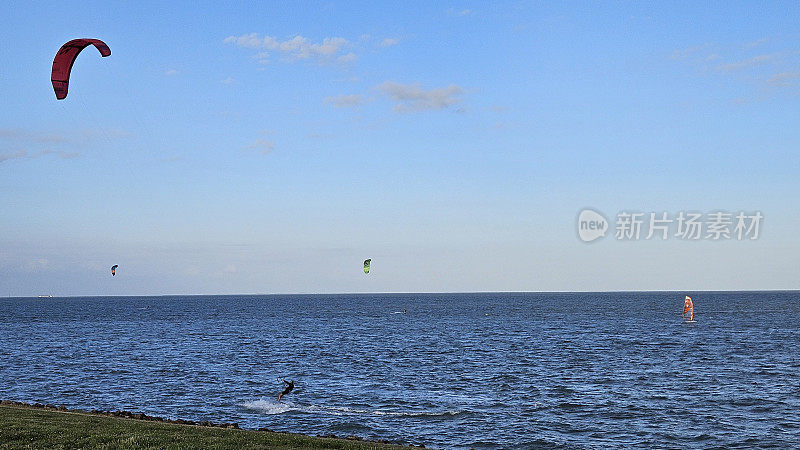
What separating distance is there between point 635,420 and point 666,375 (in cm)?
1822

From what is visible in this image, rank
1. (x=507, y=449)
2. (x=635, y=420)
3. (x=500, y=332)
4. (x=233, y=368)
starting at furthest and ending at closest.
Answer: (x=500, y=332) < (x=233, y=368) < (x=635, y=420) < (x=507, y=449)

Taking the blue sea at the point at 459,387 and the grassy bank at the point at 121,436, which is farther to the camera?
the blue sea at the point at 459,387

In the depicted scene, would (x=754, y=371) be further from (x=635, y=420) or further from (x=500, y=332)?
(x=500, y=332)

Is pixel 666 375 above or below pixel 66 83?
below

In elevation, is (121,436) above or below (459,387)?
above

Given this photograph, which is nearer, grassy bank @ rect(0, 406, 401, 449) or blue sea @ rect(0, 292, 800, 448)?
grassy bank @ rect(0, 406, 401, 449)

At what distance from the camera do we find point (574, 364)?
5925cm

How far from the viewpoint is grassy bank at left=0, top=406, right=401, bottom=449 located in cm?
2036

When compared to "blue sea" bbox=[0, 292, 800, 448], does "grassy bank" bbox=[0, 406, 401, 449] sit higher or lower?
higher

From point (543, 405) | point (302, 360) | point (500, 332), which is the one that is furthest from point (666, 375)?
point (500, 332)

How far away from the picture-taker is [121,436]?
2150 cm

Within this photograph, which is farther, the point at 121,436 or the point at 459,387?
the point at 459,387

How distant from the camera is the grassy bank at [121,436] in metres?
20.4

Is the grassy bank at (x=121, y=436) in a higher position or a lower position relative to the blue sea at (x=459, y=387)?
higher
